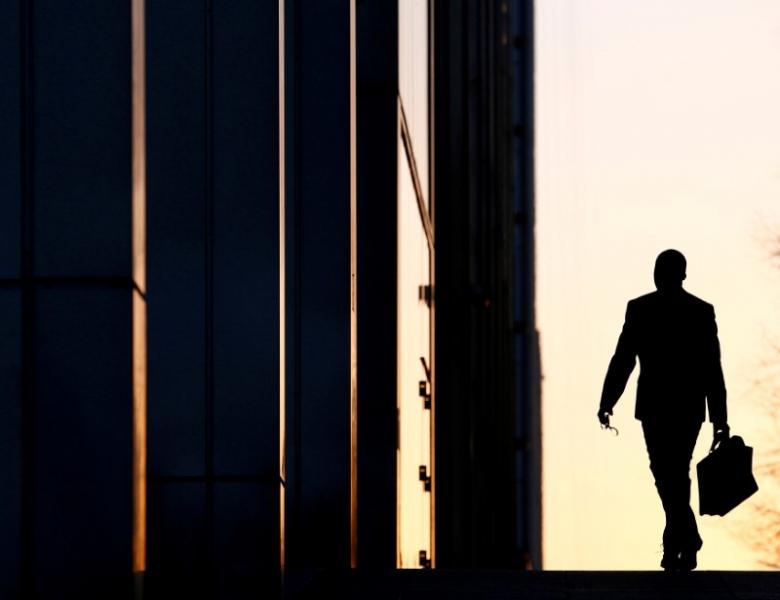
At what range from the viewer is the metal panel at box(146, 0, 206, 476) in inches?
374

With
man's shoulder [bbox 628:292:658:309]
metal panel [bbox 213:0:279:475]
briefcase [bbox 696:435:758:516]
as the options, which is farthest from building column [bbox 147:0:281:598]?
briefcase [bbox 696:435:758:516]

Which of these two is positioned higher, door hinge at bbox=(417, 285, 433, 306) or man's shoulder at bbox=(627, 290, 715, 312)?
door hinge at bbox=(417, 285, 433, 306)

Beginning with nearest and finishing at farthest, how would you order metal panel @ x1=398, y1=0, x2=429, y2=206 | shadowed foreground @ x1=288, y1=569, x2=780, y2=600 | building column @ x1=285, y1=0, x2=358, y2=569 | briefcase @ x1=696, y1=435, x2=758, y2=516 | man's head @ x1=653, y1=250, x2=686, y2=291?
1. shadowed foreground @ x1=288, y1=569, x2=780, y2=600
2. man's head @ x1=653, y1=250, x2=686, y2=291
3. briefcase @ x1=696, y1=435, x2=758, y2=516
4. building column @ x1=285, y1=0, x2=358, y2=569
5. metal panel @ x1=398, y1=0, x2=429, y2=206

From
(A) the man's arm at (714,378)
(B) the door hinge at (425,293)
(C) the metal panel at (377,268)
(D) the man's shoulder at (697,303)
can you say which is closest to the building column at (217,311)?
(D) the man's shoulder at (697,303)

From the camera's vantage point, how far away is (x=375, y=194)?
47.8 feet

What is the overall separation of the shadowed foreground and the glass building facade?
0.49 m

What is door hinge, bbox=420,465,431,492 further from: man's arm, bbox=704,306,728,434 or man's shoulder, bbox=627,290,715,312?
man's shoulder, bbox=627,290,715,312

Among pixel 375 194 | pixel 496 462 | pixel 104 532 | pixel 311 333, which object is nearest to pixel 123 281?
pixel 104 532

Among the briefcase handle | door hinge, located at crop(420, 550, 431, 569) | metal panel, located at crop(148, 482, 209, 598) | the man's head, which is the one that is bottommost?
door hinge, located at crop(420, 550, 431, 569)

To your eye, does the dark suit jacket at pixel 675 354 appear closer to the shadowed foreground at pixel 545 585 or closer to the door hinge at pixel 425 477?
the shadowed foreground at pixel 545 585

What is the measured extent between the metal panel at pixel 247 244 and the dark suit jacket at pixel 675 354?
294cm

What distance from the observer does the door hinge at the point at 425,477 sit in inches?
792

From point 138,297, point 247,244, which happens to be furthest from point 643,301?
point 138,297

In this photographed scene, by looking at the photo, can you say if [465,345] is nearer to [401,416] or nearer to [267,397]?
[401,416]
